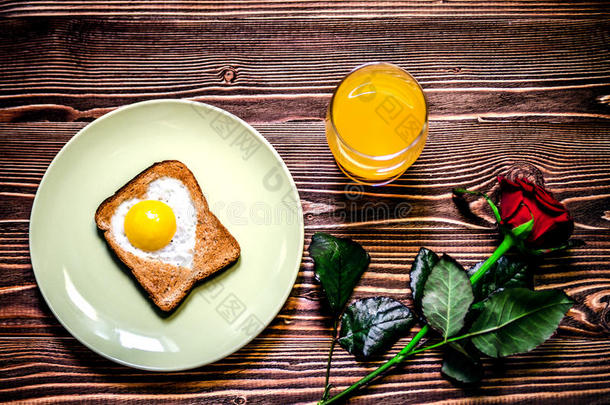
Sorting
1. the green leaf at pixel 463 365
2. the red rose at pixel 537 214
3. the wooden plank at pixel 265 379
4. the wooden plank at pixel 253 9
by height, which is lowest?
the wooden plank at pixel 265 379

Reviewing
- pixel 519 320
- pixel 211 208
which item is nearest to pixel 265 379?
pixel 211 208

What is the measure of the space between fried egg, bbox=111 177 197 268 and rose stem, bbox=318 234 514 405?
0.55m

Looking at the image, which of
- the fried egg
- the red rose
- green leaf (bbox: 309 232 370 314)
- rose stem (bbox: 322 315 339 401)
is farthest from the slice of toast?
the red rose

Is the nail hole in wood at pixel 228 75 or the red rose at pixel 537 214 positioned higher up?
the nail hole in wood at pixel 228 75

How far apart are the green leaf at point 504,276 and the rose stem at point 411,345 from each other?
31 mm

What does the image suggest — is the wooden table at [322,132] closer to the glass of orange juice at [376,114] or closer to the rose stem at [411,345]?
the rose stem at [411,345]

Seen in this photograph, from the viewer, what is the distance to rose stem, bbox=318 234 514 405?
1.18 metres

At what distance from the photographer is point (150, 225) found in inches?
46.2

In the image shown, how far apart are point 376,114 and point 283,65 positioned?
1.25ft

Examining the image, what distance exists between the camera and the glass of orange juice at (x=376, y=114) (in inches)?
44.7

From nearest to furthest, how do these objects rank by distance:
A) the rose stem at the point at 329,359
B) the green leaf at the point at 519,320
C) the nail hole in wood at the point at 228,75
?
1. the green leaf at the point at 519,320
2. the rose stem at the point at 329,359
3. the nail hole in wood at the point at 228,75

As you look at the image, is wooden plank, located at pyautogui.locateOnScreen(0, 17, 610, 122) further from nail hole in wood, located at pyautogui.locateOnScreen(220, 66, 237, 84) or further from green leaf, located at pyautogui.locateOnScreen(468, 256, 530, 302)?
green leaf, located at pyautogui.locateOnScreen(468, 256, 530, 302)

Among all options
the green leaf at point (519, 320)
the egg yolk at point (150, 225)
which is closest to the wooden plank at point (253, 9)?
the egg yolk at point (150, 225)

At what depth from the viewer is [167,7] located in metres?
1.38
